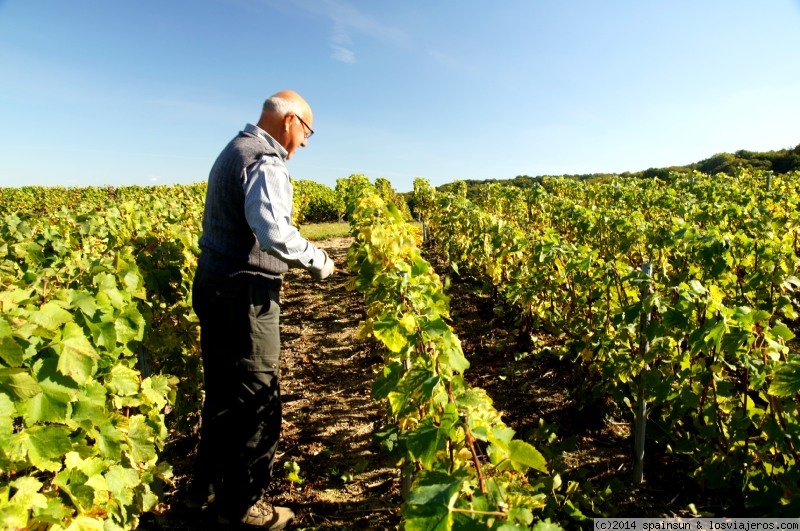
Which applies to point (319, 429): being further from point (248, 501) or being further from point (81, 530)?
point (81, 530)

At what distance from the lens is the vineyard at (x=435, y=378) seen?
53.9 inches

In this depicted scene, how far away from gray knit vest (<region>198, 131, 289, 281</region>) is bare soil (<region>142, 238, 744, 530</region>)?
1.40 meters

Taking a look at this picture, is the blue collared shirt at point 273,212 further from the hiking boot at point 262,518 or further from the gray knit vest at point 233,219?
the hiking boot at point 262,518

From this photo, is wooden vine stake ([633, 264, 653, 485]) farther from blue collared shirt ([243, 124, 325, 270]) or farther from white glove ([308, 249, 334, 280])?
blue collared shirt ([243, 124, 325, 270])

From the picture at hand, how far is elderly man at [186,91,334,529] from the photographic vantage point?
Result: 7.35ft

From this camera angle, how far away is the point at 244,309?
2.29m

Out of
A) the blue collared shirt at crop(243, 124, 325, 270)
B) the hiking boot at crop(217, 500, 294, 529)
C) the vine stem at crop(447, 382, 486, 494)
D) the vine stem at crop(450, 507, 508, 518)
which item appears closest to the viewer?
the vine stem at crop(450, 507, 508, 518)

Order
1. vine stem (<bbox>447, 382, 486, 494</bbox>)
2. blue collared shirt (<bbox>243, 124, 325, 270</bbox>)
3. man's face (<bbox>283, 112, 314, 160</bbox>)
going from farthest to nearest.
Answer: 1. man's face (<bbox>283, 112, 314, 160</bbox>)
2. blue collared shirt (<bbox>243, 124, 325, 270</bbox>)
3. vine stem (<bbox>447, 382, 486, 494</bbox>)

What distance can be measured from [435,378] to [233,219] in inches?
54.9

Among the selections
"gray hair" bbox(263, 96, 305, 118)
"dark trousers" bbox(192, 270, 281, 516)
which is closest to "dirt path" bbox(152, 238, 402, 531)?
"dark trousers" bbox(192, 270, 281, 516)

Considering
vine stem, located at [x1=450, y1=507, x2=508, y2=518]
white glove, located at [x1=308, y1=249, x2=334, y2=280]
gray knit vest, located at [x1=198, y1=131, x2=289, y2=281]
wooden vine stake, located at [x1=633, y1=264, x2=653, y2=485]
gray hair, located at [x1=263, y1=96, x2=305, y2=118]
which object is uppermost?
gray hair, located at [x1=263, y1=96, x2=305, y2=118]

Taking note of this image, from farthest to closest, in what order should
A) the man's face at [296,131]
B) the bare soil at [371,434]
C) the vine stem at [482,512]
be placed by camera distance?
the bare soil at [371,434], the man's face at [296,131], the vine stem at [482,512]

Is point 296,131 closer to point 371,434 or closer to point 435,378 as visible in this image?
point 435,378

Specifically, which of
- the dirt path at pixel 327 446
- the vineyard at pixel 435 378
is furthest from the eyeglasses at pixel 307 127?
the dirt path at pixel 327 446
